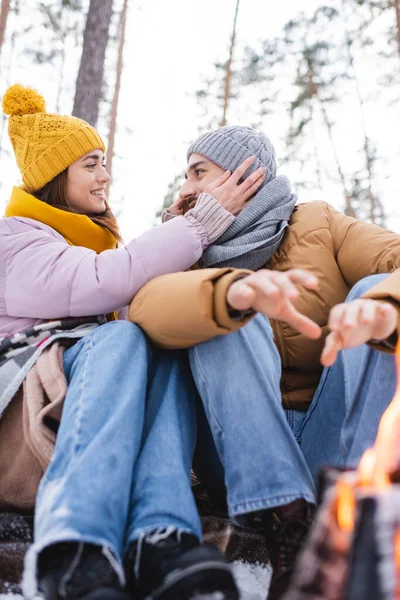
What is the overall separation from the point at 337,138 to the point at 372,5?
292 centimetres

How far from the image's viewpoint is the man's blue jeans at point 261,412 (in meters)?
1.32

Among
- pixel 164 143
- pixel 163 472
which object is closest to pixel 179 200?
pixel 163 472

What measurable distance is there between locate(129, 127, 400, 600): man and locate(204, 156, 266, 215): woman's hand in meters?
0.45

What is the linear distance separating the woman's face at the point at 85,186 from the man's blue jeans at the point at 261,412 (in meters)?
1.17

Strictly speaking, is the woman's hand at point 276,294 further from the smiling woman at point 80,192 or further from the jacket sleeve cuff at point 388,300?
the smiling woman at point 80,192

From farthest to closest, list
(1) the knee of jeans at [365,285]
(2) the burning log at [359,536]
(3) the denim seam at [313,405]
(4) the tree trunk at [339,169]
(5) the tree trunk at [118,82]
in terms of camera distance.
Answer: (4) the tree trunk at [339,169]
(5) the tree trunk at [118,82]
(3) the denim seam at [313,405]
(1) the knee of jeans at [365,285]
(2) the burning log at [359,536]

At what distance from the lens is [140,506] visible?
4.01ft

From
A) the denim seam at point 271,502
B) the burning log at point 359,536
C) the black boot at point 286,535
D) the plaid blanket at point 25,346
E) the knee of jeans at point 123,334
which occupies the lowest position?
the black boot at point 286,535

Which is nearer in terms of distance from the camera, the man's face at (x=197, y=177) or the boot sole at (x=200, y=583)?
the boot sole at (x=200, y=583)

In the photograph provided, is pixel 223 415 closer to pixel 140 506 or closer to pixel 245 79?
pixel 140 506

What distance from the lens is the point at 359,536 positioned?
0.68m

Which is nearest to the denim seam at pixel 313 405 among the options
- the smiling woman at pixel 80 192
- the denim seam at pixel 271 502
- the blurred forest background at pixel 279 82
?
the denim seam at pixel 271 502

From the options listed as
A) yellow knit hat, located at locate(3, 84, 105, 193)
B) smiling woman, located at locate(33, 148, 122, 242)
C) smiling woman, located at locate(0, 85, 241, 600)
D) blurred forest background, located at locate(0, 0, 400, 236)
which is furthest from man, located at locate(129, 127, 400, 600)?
blurred forest background, located at locate(0, 0, 400, 236)

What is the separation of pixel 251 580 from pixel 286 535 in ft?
1.22
